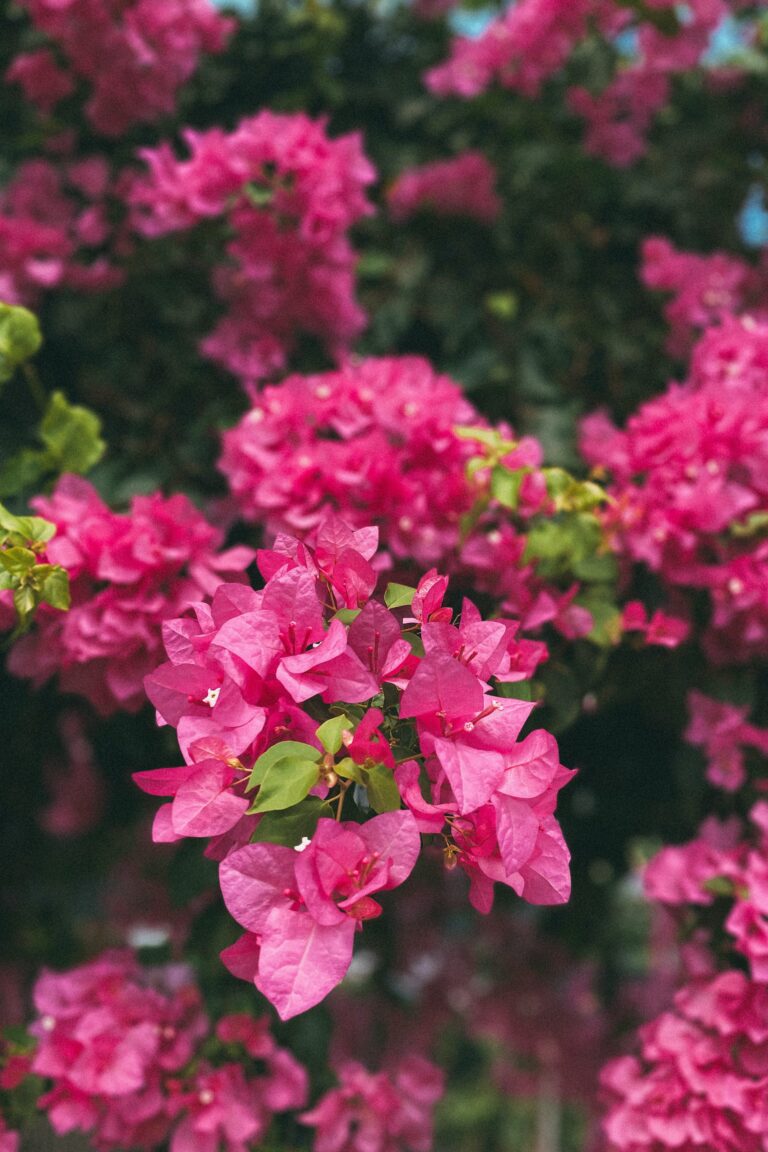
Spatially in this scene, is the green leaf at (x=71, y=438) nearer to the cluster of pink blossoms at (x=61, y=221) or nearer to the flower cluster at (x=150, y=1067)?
the cluster of pink blossoms at (x=61, y=221)

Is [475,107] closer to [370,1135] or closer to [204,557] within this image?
[204,557]

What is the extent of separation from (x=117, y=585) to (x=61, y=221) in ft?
2.54

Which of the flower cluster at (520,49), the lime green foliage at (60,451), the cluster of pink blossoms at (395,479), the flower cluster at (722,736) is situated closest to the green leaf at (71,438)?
the lime green foliage at (60,451)

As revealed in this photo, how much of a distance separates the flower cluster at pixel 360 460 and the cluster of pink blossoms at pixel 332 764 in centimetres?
37

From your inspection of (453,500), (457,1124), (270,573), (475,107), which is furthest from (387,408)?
(457,1124)

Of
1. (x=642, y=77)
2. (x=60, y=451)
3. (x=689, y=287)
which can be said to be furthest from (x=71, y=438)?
(x=642, y=77)

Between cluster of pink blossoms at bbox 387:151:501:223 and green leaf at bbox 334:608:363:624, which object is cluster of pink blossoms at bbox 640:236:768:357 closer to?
cluster of pink blossoms at bbox 387:151:501:223

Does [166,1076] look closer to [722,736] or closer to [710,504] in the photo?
[722,736]

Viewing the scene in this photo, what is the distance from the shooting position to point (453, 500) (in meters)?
1.15

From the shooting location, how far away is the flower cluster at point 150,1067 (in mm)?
1052

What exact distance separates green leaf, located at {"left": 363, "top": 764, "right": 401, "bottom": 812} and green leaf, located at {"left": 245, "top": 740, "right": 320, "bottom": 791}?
0.12ft

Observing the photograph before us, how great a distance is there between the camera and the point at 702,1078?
3.42 ft

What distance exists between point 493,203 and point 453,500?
2.69 feet

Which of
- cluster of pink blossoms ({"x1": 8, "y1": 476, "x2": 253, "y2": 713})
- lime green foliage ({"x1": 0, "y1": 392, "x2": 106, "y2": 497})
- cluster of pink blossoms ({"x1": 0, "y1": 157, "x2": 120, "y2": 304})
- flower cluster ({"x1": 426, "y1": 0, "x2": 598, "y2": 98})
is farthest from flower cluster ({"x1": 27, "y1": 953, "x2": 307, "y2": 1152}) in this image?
flower cluster ({"x1": 426, "y1": 0, "x2": 598, "y2": 98})
